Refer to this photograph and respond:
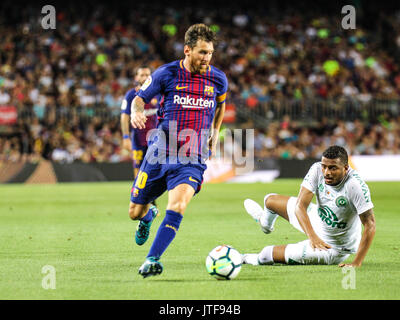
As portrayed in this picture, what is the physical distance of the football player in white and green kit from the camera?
268 inches

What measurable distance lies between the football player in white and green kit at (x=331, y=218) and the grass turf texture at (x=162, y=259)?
0.50ft

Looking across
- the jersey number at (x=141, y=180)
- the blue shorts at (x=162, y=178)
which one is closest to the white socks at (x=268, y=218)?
the blue shorts at (x=162, y=178)

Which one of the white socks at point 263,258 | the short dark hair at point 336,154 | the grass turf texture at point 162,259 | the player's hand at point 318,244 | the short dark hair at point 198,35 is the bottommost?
the grass turf texture at point 162,259

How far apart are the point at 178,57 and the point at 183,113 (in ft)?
72.5

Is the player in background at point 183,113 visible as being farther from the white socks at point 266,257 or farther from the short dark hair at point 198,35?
the white socks at point 266,257

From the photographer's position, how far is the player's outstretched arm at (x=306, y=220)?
6918 mm

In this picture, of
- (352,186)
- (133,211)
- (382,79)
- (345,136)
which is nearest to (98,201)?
(133,211)

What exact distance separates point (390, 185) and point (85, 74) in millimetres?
12320

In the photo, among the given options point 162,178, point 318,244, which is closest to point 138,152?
point 162,178

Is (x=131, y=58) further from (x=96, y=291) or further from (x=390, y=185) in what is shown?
(x=96, y=291)

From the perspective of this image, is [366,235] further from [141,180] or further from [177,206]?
[141,180]

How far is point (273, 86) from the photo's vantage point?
28.4m

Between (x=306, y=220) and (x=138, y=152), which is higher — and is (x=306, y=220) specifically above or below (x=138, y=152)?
below

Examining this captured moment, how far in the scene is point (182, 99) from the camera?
23.9ft
